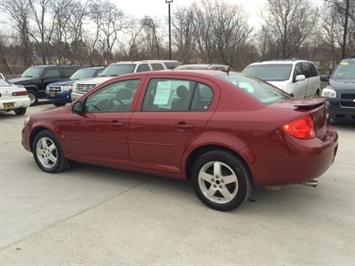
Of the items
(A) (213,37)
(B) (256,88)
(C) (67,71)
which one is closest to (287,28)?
(A) (213,37)

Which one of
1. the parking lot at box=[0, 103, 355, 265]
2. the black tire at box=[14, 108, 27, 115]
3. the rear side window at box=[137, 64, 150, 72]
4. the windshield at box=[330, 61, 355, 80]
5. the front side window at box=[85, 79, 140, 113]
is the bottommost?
the parking lot at box=[0, 103, 355, 265]

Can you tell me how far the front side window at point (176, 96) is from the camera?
404 centimetres

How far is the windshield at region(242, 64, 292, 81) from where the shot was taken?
32.8 feet

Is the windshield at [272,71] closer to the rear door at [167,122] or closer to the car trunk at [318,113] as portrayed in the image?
the car trunk at [318,113]

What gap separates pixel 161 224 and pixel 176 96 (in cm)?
149

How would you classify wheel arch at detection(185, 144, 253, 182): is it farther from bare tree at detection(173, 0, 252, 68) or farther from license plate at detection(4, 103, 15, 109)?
bare tree at detection(173, 0, 252, 68)

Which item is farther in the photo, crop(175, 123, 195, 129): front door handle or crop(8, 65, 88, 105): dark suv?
crop(8, 65, 88, 105): dark suv

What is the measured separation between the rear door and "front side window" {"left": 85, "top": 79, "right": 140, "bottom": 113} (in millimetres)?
217

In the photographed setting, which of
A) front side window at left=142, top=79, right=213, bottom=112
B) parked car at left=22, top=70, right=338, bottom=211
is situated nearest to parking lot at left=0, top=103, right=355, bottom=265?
parked car at left=22, top=70, right=338, bottom=211

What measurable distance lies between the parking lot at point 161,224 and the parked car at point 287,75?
15.8 ft

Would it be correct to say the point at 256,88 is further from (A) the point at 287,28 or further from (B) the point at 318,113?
(A) the point at 287,28

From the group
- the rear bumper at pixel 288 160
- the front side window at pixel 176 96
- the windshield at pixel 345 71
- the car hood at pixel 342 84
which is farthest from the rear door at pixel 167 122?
the windshield at pixel 345 71

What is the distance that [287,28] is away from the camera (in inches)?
1469

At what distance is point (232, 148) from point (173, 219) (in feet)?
3.22
